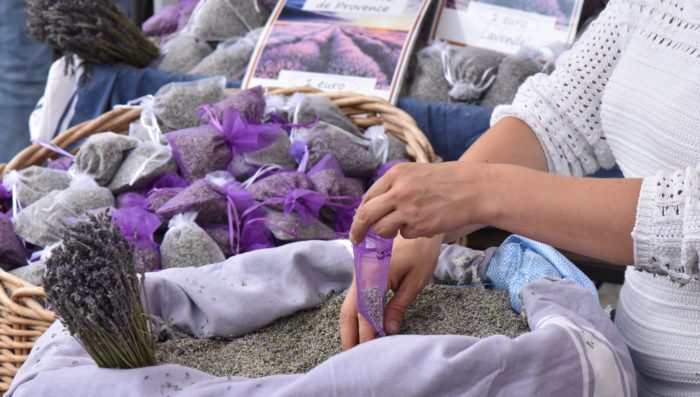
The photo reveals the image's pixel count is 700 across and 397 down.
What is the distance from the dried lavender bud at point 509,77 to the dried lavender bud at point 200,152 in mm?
533

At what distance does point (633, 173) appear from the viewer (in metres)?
0.83

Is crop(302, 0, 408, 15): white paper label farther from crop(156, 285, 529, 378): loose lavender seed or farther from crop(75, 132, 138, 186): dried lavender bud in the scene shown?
crop(156, 285, 529, 378): loose lavender seed

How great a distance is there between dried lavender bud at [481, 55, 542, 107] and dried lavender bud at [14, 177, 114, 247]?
72 centimetres

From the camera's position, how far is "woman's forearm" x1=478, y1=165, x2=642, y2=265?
68 centimetres

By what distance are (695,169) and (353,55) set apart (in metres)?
1.05

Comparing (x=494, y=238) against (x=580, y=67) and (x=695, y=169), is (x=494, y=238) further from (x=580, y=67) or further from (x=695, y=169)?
(x=695, y=169)

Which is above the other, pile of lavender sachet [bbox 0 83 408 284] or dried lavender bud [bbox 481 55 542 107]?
dried lavender bud [bbox 481 55 542 107]

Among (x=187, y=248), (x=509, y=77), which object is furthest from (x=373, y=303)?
(x=509, y=77)

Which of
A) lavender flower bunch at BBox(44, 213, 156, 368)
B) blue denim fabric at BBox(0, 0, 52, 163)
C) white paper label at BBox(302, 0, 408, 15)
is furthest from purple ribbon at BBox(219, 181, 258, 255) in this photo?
blue denim fabric at BBox(0, 0, 52, 163)

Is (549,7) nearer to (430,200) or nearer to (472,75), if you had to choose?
(472,75)

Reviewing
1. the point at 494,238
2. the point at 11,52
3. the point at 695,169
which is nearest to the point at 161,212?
the point at 494,238

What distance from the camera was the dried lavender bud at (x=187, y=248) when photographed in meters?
1.16

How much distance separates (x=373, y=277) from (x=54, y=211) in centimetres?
63

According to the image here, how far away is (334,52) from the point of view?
1679mm
